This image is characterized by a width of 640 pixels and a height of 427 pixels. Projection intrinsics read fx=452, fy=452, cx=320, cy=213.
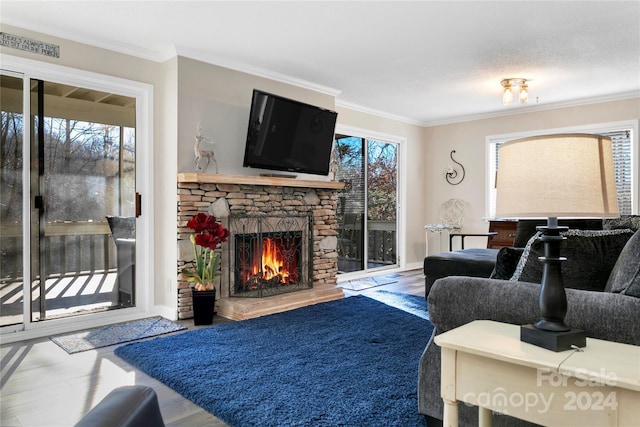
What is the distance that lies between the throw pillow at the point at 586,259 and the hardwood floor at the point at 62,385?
→ 1505 millimetres

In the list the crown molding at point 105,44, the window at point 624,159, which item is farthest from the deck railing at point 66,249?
the window at point 624,159

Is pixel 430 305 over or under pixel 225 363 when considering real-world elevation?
over

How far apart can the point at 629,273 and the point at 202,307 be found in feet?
9.95

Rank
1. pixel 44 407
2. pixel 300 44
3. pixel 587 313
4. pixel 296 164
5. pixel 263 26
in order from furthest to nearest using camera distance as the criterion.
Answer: pixel 296 164
pixel 300 44
pixel 263 26
pixel 44 407
pixel 587 313

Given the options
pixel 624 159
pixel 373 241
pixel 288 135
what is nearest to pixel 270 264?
pixel 288 135

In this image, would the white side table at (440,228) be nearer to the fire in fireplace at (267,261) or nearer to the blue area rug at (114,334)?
the fire in fireplace at (267,261)

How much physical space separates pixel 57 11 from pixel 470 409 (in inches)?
138

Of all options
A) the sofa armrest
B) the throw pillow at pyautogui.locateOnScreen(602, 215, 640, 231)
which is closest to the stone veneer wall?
the sofa armrest

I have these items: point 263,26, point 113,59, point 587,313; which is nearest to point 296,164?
point 263,26

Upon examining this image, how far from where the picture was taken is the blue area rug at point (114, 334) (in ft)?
10.5

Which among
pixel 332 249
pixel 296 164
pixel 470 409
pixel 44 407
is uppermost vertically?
pixel 296 164

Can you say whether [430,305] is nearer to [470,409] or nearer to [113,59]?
[470,409]

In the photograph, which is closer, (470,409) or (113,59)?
(470,409)

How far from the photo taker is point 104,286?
151 inches
